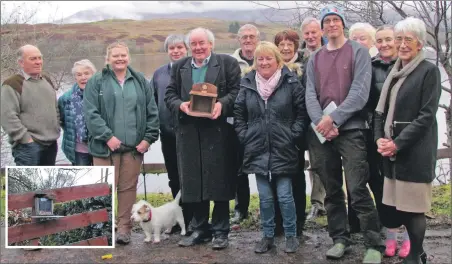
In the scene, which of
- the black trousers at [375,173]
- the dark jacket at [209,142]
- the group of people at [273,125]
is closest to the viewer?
the group of people at [273,125]

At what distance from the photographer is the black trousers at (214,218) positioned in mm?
5246

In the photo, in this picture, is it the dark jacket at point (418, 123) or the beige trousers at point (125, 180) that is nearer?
the dark jacket at point (418, 123)

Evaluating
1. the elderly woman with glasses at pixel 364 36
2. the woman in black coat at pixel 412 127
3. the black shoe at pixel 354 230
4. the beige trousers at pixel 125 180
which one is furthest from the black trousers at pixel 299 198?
the beige trousers at pixel 125 180

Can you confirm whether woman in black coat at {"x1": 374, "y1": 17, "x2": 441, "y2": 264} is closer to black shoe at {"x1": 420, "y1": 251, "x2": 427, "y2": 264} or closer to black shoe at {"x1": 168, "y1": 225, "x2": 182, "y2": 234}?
black shoe at {"x1": 420, "y1": 251, "x2": 427, "y2": 264}

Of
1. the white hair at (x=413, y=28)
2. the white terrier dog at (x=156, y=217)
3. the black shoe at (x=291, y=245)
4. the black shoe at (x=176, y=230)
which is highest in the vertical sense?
the white hair at (x=413, y=28)

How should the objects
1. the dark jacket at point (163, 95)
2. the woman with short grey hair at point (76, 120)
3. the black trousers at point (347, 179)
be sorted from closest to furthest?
the black trousers at point (347, 179), the woman with short grey hair at point (76, 120), the dark jacket at point (163, 95)

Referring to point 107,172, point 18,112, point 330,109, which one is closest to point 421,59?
point 330,109

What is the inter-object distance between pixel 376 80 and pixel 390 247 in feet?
5.10

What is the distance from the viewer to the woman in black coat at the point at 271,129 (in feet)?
15.8

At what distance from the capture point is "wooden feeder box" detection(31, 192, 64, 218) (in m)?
4.71

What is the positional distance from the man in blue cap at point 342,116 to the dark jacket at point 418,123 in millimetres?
400

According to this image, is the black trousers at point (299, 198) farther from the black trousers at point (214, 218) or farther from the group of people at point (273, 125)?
the black trousers at point (214, 218)

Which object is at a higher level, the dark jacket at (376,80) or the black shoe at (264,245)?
the dark jacket at (376,80)

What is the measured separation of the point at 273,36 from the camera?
5.55 metres
